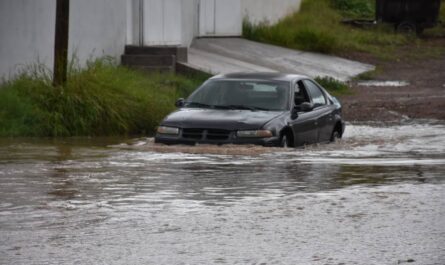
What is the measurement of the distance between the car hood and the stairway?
32.3 feet

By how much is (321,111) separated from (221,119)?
95.3 inches

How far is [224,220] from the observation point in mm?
10109

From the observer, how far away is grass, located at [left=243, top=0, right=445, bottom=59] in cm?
3759

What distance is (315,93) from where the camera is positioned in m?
18.8

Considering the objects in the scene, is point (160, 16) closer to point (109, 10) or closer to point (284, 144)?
point (109, 10)

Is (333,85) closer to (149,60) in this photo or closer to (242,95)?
(149,60)

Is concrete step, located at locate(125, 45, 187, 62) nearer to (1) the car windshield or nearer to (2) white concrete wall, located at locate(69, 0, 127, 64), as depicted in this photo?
(2) white concrete wall, located at locate(69, 0, 127, 64)

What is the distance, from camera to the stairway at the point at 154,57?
88.9ft

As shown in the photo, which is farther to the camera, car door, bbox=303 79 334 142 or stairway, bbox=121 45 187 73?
stairway, bbox=121 45 187 73

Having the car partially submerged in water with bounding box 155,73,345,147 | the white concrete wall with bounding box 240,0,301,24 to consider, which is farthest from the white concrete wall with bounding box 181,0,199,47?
the car partially submerged in water with bounding box 155,73,345,147

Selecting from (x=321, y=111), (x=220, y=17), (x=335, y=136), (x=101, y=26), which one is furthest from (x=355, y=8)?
(x=321, y=111)

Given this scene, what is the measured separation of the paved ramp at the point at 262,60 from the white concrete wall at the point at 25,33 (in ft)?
21.4

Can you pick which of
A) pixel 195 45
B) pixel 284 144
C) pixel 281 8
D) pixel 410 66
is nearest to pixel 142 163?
pixel 284 144

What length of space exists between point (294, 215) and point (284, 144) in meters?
6.41
